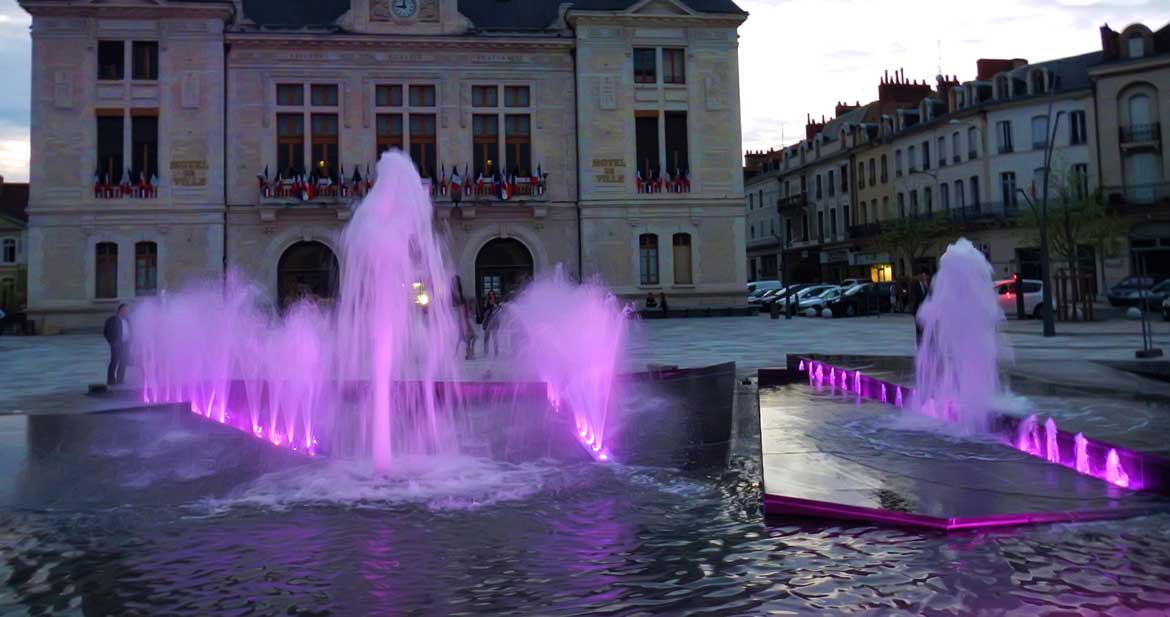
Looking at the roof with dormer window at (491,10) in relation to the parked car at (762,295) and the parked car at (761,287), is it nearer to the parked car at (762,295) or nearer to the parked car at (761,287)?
the parked car at (762,295)

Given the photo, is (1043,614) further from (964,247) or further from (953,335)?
(964,247)

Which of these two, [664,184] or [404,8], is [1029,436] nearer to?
[664,184]

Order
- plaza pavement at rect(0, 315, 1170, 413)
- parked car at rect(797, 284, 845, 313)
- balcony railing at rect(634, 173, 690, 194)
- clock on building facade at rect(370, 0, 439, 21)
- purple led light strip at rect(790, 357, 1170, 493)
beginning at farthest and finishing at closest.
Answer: parked car at rect(797, 284, 845, 313)
balcony railing at rect(634, 173, 690, 194)
clock on building facade at rect(370, 0, 439, 21)
plaza pavement at rect(0, 315, 1170, 413)
purple led light strip at rect(790, 357, 1170, 493)

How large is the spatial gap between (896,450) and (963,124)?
180 feet

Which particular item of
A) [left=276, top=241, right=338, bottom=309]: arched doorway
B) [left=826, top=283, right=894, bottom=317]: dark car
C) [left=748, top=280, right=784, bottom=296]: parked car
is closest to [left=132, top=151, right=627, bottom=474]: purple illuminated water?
[left=276, top=241, right=338, bottom=309]: arched doorway

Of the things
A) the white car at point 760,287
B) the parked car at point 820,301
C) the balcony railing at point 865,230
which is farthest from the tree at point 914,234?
the balcony railing at point 865,230

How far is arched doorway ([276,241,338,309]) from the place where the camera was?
38.0 meters

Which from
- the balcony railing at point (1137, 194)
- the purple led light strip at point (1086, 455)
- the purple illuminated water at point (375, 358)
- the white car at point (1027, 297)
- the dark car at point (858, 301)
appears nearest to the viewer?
the purple led light strip at point (1086, 455)

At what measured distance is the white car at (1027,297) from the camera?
3428 cm

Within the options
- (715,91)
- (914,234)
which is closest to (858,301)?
(914,234)

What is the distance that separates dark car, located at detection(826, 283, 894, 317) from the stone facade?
5445mm

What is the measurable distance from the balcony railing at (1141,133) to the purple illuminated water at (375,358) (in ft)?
138

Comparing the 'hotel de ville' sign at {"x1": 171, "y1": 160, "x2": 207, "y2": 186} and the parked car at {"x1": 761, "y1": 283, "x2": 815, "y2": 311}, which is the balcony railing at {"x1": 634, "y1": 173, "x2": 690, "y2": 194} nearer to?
the parked car at {"x1": 761, "y1": 283, "x2": 815, "y2": 311}

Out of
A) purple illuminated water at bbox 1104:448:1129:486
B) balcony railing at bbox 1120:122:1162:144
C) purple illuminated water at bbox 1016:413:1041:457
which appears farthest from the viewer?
balcony railing at bbox 1120:122:1162:144
